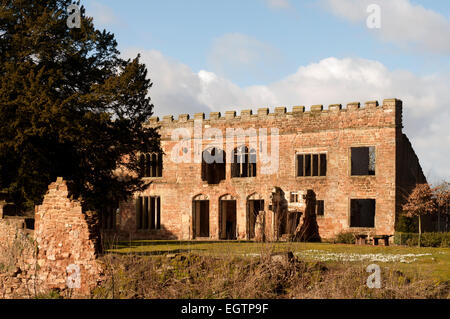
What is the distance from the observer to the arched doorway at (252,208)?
32.2 meters

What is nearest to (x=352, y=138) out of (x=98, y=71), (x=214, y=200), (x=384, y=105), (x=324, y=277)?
(x=384, y=105)

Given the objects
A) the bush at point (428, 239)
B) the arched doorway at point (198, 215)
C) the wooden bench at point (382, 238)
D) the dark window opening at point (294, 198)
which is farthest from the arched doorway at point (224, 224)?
the bush at point (428, 239)

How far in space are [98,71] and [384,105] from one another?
1477cm

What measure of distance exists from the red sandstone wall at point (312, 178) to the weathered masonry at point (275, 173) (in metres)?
0.05

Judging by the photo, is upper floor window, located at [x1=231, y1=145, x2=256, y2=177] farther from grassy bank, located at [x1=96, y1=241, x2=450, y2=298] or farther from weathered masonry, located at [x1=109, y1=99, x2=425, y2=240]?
grassy bank, located at [x1=96, y1=241, x2=450, y2=298]

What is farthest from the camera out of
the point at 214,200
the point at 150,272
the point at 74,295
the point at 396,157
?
the point at 214,200

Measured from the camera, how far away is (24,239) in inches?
590

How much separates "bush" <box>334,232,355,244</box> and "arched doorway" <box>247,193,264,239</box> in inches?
190

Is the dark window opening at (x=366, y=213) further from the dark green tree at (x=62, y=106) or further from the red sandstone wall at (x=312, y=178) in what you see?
the dark green tree at (x=62, y=106)

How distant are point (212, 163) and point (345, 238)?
385 inches

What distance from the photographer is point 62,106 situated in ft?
67.8

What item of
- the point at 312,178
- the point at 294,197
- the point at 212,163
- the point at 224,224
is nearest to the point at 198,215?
the point at 224,224

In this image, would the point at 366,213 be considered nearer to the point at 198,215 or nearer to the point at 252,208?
the point at 252,208
